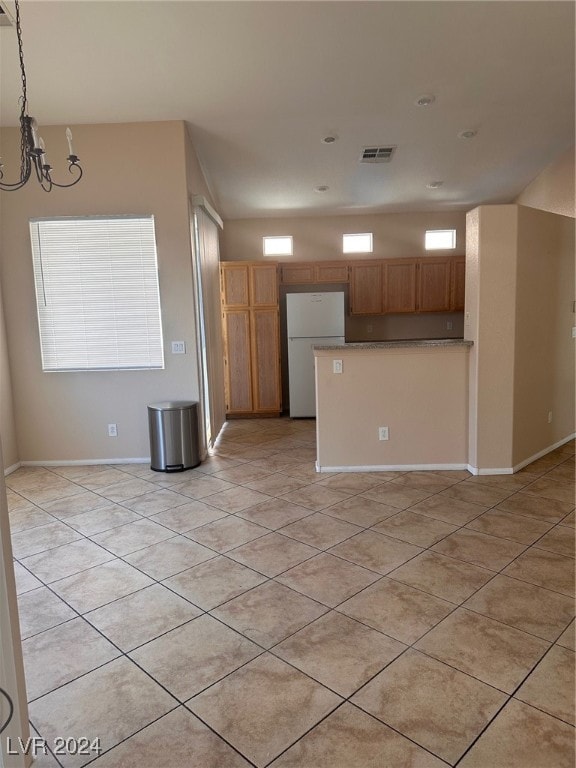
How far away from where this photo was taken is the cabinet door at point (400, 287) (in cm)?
668

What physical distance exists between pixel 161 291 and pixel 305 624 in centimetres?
328

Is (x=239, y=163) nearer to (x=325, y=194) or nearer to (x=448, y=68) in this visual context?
(x=325, y=194)

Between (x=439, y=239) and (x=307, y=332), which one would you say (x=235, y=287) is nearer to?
(x=307, y=332)

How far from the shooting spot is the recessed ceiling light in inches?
164

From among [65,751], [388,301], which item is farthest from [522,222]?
[65,751]

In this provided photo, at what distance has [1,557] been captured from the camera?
134cm

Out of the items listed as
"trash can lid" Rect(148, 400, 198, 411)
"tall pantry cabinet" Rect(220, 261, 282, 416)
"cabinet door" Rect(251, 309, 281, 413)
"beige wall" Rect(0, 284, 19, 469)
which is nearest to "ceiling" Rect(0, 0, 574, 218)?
"tall pantry cabinet" Rect(220, 261, 282, 416)

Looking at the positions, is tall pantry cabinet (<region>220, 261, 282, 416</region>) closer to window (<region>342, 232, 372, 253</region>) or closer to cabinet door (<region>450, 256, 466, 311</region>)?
window (<region>342, 232, 372, 253</region>)

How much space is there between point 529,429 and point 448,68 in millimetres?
3104

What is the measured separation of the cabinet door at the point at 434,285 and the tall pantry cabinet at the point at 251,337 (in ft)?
6.85

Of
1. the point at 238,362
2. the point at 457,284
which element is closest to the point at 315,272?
the point at 238,362

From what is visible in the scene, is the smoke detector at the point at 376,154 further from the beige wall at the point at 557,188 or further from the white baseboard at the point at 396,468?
the white baseboard at the point at 396,468

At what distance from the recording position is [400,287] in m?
6.72

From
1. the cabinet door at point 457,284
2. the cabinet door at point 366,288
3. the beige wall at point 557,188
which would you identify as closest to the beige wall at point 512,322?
the beige wall at point 557,188
